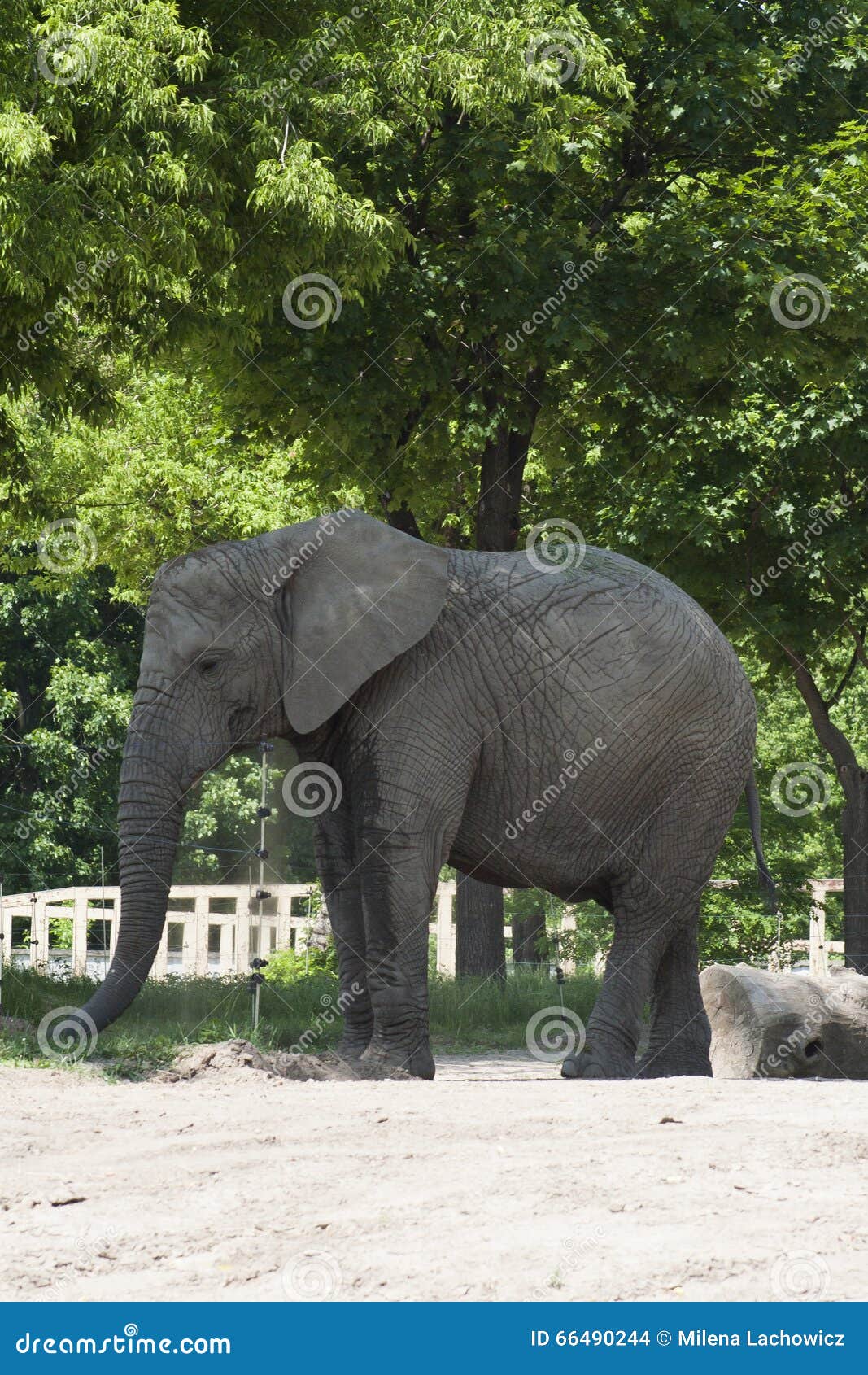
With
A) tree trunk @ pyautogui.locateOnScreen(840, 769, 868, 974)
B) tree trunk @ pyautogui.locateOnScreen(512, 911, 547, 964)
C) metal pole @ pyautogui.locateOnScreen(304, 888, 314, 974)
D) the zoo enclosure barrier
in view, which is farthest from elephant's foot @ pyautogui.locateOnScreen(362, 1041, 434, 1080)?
tree trunk @ pyautogui.locateOnScreen(512, 911, 547, 964)

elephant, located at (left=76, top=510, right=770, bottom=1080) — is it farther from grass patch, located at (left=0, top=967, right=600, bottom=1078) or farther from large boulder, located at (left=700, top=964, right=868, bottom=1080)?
large boulder, located at (left=700, top=964, right=868, bottom=1080)

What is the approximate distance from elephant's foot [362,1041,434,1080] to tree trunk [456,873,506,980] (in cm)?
796

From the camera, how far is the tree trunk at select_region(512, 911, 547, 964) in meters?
24.2

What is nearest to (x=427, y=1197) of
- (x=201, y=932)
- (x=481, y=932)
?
(x=481, y=932)

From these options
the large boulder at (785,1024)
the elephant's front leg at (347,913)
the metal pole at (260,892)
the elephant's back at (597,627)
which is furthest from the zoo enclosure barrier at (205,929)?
the elephant's back at (597,627)

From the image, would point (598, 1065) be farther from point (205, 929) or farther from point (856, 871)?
point (856, 871)

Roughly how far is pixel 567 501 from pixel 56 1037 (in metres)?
12.6

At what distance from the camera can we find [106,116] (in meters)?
11.2

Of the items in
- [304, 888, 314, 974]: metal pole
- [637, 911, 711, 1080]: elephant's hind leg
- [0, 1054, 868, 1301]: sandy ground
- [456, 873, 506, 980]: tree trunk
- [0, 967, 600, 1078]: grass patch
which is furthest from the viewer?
[304, 888, 314, 974]: metal pole

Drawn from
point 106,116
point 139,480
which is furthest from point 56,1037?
point 139,480

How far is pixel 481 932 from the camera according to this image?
645 inches

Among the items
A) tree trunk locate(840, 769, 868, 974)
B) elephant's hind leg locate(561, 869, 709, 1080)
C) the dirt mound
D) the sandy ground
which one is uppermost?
tree trunk locate(840, 769, 868, 974)

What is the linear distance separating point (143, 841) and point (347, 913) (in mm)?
1309

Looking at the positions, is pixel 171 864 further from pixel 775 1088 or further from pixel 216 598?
pixel 775 1088
